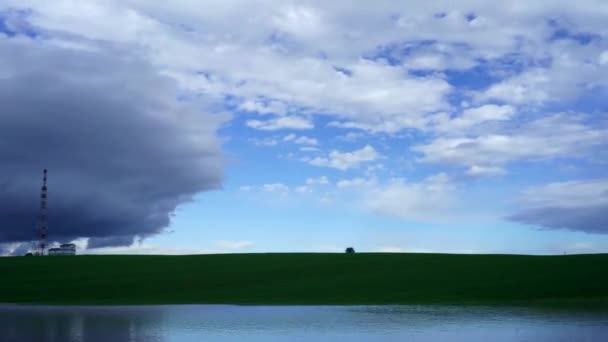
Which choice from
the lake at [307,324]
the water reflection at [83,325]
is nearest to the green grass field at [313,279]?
the lake at [307,324]

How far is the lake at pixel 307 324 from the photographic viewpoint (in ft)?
74.4

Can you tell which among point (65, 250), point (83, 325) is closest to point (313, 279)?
point (83, 325)

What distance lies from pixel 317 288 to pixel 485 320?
884 inches

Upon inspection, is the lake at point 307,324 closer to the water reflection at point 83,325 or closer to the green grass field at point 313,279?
the water reflection at point 83,325

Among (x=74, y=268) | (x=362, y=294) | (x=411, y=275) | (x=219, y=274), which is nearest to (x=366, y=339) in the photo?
(x=362, y=294)

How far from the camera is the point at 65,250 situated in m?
113

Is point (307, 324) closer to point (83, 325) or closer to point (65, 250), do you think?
point (83, 325)

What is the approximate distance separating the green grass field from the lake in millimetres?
7746

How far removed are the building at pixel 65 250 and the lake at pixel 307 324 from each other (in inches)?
3148

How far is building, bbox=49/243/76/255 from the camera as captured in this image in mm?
111512

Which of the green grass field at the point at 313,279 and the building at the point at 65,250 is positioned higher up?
the building at the point at 65,250

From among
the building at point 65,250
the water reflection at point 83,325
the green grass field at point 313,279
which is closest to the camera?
the water reflection at point 83,325

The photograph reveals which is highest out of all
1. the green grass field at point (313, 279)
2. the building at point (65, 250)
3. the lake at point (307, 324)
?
the building at point (65, 250)

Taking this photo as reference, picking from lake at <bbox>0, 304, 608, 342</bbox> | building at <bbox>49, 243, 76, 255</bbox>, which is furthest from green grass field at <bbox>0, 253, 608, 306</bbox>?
building at <bbox>49, 243, 76, 255</bbox>
